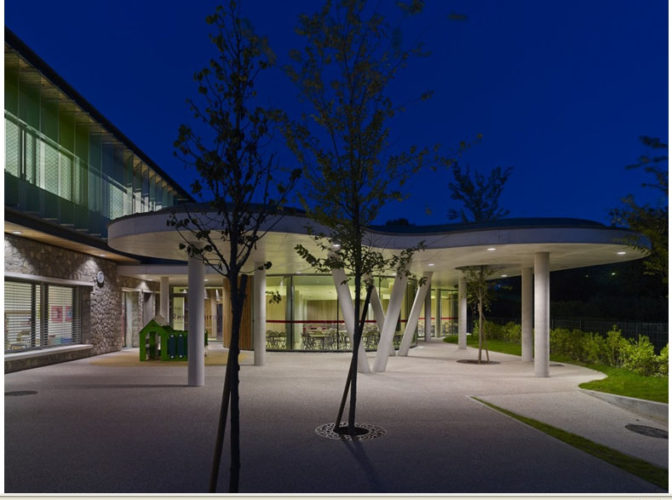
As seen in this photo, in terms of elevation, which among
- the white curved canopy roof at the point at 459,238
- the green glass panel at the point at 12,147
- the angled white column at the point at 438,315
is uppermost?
the green glass panel at the point at 12,147

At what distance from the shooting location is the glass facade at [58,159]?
15195 millimetres

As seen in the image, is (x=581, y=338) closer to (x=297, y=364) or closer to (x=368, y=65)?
(x=297, y=364)

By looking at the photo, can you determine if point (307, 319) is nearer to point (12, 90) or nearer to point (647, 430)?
point (12, 90)

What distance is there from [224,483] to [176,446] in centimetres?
180

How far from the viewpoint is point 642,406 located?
10258mm

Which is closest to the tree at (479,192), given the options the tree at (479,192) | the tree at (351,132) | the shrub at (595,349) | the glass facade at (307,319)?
the tree at (479,192)

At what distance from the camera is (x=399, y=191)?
836 centimetres

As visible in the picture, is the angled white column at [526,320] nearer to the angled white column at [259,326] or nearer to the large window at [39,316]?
the angled white column at [259,326]

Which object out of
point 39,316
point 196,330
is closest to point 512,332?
point 196,330

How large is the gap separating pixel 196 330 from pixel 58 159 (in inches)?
355

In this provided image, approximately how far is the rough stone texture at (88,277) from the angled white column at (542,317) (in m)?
14.8

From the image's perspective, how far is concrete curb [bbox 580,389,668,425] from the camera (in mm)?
9852

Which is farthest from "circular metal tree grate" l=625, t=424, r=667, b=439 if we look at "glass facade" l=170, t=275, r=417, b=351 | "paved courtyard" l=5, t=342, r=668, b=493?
"glass facade" l=170, t=275, r=417, b=351

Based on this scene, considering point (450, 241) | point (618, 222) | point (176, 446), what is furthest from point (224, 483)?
point (618, 222)
